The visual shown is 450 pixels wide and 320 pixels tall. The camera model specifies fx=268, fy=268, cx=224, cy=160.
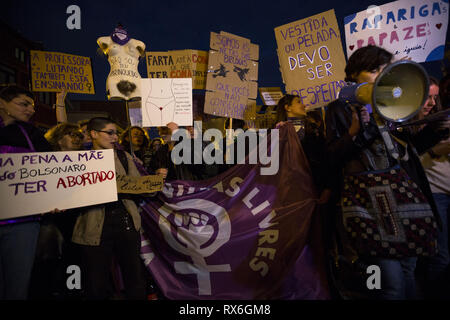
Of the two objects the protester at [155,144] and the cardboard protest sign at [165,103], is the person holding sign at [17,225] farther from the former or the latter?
the protester at [155,144]

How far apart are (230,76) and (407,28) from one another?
2.41 meters

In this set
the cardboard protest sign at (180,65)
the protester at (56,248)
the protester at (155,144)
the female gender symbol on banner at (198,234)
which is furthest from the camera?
the protester at (155,144)

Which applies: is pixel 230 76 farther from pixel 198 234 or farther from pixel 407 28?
pixel 198 234

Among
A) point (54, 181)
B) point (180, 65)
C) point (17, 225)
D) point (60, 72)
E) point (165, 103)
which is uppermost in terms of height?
point (180, 65)

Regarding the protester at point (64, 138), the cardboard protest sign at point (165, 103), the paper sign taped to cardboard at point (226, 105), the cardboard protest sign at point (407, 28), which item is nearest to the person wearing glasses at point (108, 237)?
the protester at point (64, 138)

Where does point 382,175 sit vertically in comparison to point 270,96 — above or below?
below

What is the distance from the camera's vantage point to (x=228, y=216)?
8.39ft

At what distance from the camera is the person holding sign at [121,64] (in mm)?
3182

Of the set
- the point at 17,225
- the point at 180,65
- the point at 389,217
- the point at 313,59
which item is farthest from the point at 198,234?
the point at 180,65

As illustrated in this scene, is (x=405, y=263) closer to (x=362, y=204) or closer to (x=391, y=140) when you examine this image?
(x=362, y=204)

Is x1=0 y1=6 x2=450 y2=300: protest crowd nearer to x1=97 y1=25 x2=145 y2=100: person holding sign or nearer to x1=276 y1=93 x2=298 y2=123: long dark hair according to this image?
x1=276 y1=93 x2=298 y2=123: long dark hair

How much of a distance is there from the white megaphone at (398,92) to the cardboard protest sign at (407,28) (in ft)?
6.09

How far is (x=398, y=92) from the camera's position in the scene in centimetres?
166
